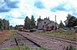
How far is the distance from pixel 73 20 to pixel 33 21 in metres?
67.5

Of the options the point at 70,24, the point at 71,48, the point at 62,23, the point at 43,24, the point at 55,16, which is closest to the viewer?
the point at 71,48

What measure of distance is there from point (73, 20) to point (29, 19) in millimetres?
79714

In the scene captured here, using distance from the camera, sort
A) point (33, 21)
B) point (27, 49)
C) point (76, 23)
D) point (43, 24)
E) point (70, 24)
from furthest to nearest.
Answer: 1. point (33, 21)
2. point (43, 24)
3. point (70, 24)
4. point (76, 23)
5. point (27, 49)

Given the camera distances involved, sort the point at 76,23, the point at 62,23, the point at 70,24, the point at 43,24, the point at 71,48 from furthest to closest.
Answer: the point at 62,23 < the point at 43,24 < the point at 70,24 < the point at 76,23 < the point at 71,48

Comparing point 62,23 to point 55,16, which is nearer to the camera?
point 55,16

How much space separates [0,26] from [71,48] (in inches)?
5447

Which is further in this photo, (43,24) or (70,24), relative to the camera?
(43,24)

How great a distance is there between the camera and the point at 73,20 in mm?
123375

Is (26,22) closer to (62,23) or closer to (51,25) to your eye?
(62,23)

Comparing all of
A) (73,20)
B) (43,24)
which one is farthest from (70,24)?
(43,24)

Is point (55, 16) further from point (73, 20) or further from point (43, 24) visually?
point (43, 24)

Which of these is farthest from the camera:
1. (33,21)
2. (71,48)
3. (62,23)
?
(33,21)

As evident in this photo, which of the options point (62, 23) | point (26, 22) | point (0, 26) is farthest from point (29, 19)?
point (0, 26)

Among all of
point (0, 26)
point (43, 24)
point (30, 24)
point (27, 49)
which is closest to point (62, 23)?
point (30, 24)
